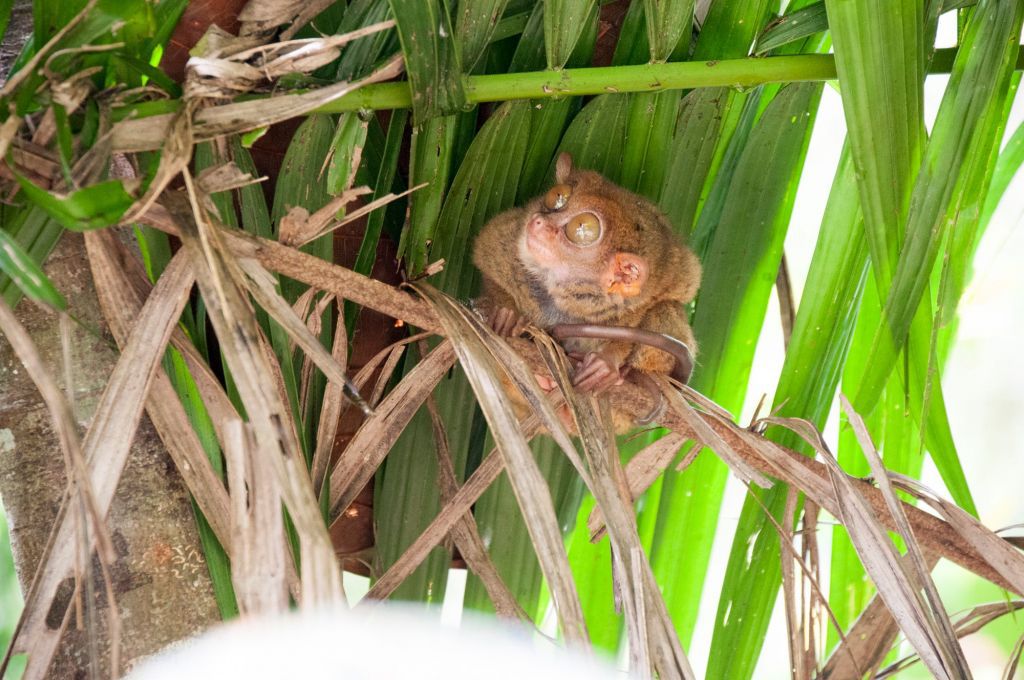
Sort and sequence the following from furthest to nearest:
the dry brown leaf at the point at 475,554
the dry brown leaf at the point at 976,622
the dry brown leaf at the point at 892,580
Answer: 1. the dry brown leaf at the point at 976,622
2. the dry brown leaf at the point at 475,554
3. the dry brown leaf at the point at 892,580

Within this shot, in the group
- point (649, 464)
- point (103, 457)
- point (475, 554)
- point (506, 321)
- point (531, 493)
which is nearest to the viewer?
point (103, 457)

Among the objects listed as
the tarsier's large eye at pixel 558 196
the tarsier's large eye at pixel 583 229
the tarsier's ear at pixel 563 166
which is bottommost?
the tarsier's large eye at pixel 583 229

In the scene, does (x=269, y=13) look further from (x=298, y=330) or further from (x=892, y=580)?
(x=892, y=580)

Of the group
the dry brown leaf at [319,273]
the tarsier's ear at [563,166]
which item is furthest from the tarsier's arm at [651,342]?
the dry brown leaf at [319,273]

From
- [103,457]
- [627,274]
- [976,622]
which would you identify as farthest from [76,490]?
[976,622]

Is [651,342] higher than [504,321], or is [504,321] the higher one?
[504,321]

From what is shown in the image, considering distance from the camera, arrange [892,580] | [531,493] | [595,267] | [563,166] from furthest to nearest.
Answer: [595,267], [563,166], [892,580], [531,493]

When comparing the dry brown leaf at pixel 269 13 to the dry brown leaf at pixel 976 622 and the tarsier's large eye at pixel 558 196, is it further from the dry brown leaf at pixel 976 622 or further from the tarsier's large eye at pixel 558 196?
the dry brown leaf at pixel 976 622

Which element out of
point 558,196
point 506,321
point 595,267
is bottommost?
point 506,321
